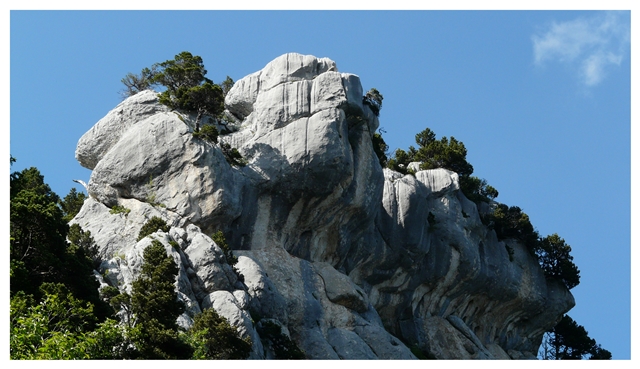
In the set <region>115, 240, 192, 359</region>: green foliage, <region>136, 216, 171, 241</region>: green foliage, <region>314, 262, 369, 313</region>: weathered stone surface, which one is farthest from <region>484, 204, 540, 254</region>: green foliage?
<region>115, 240, 192, 359</region>: green foliage

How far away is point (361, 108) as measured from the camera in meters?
68.9

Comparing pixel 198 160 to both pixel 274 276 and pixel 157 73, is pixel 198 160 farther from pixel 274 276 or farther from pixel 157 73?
pixel 157 73

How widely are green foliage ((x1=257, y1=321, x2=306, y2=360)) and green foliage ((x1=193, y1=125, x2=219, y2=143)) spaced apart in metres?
13.4

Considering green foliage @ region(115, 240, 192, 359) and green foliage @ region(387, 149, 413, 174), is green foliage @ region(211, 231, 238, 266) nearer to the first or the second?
green foliage @ region(115, 240, 192, 359)

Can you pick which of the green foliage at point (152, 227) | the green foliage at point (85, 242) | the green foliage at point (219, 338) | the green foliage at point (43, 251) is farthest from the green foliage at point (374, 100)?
the green foliage at point (43, 251)

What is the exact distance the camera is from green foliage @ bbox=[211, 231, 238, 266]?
5719cm

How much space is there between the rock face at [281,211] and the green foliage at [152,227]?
0.87 m

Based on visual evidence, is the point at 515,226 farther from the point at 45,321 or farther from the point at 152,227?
the point at 45,321

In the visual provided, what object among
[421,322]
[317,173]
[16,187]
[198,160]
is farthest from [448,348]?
[16,187]

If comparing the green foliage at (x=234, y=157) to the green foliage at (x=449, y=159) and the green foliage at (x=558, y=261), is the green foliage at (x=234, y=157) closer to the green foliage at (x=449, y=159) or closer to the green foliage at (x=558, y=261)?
the green foliage at (x=449, y=159)

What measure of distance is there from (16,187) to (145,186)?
1175 cm

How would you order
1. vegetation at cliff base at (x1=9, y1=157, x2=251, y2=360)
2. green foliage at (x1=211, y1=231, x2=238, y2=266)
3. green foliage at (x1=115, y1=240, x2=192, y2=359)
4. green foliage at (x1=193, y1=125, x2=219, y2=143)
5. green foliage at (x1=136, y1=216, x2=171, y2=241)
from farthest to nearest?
green foliage at (x1=193, y1=125, x2=219, y2=143), green foliage at (x1=136, y1=216, x2=171, y2=241), green foliage at (x1=211, y1=231, x2=238, y2=266), green foliage at (x1=115, y1=240, x2=192, y2=359), vegetation at cliff base at (x1=9, y1=157, x2=251, y2=360)

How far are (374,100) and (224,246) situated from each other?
20524 mm

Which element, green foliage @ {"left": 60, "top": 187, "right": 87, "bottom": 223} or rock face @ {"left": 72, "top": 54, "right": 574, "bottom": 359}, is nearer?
rock face @ {"left": 72, "top": 54, "right": 574, "bottom": 359}
